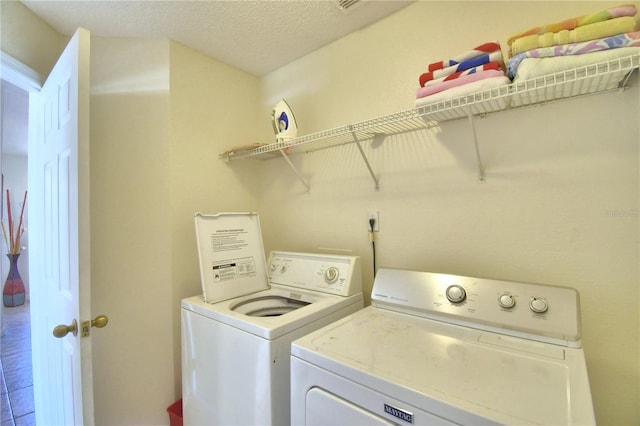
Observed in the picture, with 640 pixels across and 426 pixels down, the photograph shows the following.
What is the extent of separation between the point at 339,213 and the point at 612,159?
1.24 meters

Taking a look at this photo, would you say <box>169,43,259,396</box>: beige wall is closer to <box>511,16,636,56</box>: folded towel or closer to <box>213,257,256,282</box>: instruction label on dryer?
<box>213,257,256,282</box>: instruction label on dryer

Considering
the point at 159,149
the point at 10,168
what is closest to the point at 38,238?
the point at 159,149

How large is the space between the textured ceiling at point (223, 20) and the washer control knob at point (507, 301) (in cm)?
152

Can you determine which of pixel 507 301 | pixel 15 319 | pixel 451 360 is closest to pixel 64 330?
pixel 451 360

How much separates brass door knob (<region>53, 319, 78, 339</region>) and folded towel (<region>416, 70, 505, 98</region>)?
1.66 meters

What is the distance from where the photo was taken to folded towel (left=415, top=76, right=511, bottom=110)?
3.34 ft

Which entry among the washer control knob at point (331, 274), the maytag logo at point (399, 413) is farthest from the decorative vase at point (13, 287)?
the maytag logo at point (399, 413)

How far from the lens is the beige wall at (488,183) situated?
3.42 feet

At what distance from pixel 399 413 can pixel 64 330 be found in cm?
124

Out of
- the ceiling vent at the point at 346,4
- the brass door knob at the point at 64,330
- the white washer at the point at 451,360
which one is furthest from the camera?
the ceiling vent at the point at 346,4

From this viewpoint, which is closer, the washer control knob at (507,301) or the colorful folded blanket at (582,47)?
the colorful folded blanket at (582,47)

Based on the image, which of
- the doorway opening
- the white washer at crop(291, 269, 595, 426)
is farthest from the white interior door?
the white washer at crop(291, 269, 595, 426)

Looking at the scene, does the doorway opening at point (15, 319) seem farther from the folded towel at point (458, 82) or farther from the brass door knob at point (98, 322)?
the folded towel at point (458, 82)

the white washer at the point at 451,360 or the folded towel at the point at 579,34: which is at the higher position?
the folded towel at the point at 579,34
